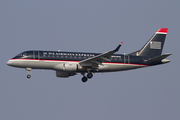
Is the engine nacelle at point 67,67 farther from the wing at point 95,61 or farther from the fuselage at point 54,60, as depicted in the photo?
the wing at point 95,61

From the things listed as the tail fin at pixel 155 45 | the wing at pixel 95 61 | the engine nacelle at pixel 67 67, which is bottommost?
the engine nacelle at pixel 67 67

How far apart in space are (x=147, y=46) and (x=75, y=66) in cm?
1420

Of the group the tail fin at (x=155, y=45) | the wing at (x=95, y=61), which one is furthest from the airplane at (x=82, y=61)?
the tail fin at (x=155, y=45)

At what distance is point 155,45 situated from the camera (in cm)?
5381

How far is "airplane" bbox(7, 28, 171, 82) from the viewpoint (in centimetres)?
4566

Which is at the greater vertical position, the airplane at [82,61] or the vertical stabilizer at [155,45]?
the vertical stabilizer at [155,45]

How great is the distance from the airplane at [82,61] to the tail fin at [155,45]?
1.43 feet

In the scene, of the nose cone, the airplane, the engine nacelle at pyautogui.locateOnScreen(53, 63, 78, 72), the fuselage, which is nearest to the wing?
the airplane

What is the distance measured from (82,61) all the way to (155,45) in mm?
14770

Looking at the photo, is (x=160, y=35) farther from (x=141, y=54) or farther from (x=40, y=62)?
(x=40, y=62)

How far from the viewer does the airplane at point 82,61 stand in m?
45.7

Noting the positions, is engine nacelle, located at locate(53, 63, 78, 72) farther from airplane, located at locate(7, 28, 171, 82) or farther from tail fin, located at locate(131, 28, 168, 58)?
tail fin, located at locate(131, 28, 168, 58)

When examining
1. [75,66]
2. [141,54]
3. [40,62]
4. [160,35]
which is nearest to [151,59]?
[141,54]

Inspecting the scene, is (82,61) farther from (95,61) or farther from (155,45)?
(155,45)
